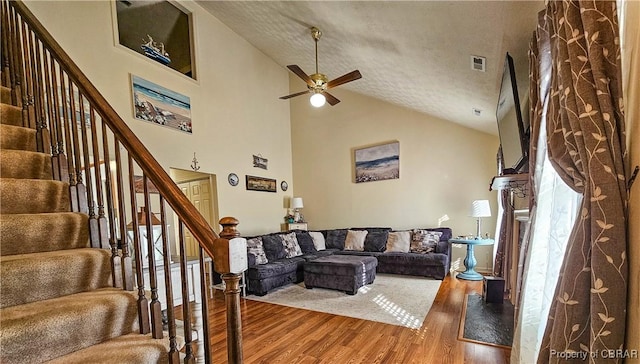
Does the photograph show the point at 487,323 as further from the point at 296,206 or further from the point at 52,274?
the point at 296,206

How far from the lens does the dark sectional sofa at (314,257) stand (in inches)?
153

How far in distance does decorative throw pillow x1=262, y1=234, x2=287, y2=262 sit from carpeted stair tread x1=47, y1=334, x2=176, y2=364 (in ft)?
11.1

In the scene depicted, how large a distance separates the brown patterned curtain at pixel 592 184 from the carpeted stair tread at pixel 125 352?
158cm

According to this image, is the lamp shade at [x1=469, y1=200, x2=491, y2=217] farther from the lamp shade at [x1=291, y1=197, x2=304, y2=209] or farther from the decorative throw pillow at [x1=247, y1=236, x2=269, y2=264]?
the lamp shade at [x1=291, y1=197, x2=304, y2=209]

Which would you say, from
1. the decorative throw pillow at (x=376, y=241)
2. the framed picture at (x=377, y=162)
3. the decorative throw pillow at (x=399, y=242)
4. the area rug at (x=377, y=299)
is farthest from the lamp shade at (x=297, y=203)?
the area rug at (x=377, y=299)

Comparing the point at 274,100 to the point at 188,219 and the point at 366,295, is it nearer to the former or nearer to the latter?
the point at 366,295

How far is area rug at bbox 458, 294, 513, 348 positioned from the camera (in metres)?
2.28

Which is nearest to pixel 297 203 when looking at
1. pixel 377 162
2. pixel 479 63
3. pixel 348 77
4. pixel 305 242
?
pixel 305 242

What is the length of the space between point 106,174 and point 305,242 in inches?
167

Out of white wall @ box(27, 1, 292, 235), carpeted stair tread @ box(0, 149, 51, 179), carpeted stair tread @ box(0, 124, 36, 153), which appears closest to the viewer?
carpeted stair tread @ box(0, 149, 51, 179)

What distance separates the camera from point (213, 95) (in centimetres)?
500

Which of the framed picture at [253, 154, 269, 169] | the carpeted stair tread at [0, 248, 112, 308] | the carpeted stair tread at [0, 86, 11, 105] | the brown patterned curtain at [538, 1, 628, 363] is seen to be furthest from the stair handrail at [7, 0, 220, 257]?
the framed picture at [253, 154, 269, 169]

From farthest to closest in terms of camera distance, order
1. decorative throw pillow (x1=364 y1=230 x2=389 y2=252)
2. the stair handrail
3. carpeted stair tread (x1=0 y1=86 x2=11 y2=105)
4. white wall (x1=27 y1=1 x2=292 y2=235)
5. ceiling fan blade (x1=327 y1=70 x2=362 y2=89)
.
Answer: decorative throw pillow (x1=364 y1=230 x2=389 y2=252), white wall (x1=27 y1=1 x2=292 y2=235), ceiling fan blade (x1=327 y1=70 x2=362 y2=89), carpeted stair tread (x1=0 y1=86 x2=11 y2=105), the stair handrail

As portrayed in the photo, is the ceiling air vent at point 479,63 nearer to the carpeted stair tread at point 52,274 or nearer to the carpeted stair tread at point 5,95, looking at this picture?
the carpeted stair tread at point 52,274
